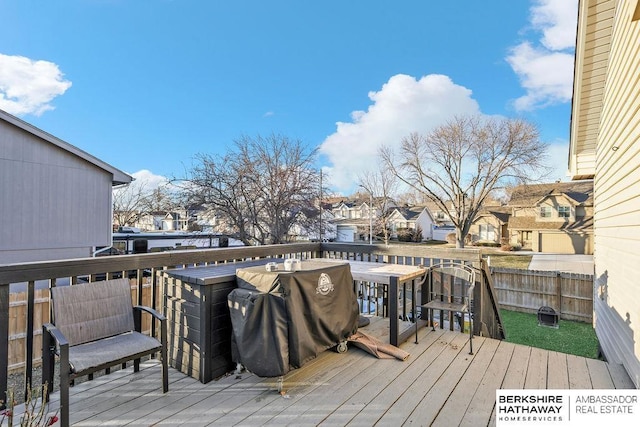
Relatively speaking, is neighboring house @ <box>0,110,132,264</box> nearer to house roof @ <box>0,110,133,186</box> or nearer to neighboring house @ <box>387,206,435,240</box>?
house roof @ <box>0,110,133,186</box>

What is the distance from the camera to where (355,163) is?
83.0 ft

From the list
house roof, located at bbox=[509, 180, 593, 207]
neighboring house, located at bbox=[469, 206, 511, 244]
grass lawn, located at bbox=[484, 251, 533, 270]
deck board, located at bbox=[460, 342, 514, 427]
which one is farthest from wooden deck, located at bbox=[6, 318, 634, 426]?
neighboring house, located at bbox=[469, 206, 511, 244]

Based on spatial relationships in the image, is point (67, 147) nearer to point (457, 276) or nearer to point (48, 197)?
point (48, 197)

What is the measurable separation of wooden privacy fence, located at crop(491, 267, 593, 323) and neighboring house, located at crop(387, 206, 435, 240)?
19453mm

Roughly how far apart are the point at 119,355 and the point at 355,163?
2397 centimetres

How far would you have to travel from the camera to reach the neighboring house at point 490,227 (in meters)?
27.9

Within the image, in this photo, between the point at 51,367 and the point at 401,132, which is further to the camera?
the point at 401,132

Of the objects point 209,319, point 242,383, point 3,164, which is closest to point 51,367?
point 209,319

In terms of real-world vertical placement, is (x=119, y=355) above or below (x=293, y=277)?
below

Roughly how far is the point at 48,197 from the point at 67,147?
58.3 inches

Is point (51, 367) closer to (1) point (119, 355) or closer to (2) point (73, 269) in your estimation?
(1) point (119, 355)

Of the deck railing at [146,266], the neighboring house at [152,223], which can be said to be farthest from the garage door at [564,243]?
the neighboring house at [152,223]

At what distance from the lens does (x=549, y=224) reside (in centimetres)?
2338

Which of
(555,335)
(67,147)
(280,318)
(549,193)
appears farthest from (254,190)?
(549,193)
